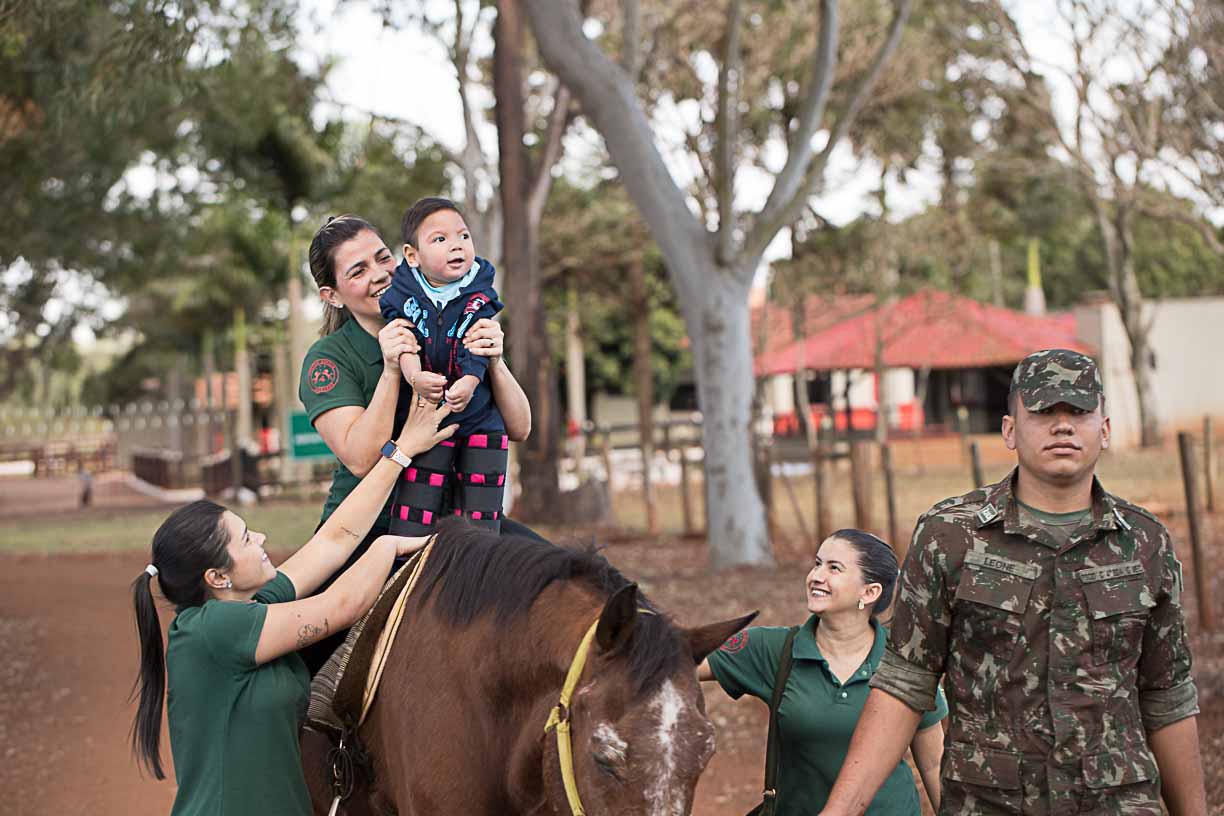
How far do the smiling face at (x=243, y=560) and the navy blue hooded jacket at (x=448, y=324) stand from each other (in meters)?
0.64

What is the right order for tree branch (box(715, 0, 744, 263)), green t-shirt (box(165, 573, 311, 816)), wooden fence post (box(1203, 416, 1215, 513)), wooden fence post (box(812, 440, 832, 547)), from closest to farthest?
1. green t-shirt (box(165, 573, 311, 816))
2. tree branch (box(715, 0, 744, 263))
3. wooden fence post (box(812, 440, 832, 547))
4. wooden fence post (box(1203, 416, 1215, 513))

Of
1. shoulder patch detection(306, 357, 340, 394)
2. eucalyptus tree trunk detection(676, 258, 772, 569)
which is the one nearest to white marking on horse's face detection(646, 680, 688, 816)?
shoulder patch detection(306, 357, 340, 394)

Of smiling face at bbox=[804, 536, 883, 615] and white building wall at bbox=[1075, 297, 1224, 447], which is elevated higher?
white building wall at bbox=[1075, 297, 1224, 447]

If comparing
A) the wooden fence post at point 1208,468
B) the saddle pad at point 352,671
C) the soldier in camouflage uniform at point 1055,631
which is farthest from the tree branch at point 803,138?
the soldier in camouflage uniform at point 1055,631

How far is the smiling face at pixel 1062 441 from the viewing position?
9.24 ft

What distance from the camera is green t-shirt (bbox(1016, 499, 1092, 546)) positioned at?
2.89 m

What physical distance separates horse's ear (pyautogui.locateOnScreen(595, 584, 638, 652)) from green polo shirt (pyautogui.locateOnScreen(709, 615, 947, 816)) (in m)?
1.13

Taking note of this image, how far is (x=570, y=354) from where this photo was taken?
38000 millimetres

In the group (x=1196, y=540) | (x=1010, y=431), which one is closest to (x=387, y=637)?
(x=1010, y=431)

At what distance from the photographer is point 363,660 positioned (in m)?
3.41

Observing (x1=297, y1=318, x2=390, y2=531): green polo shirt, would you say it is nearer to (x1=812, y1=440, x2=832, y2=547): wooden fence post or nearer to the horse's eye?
the horse's eye

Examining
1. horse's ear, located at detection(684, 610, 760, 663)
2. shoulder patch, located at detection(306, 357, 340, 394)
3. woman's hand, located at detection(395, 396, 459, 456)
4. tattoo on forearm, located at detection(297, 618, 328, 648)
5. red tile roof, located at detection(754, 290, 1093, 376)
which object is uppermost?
red tile roof, located at detection(754, 290, 1093, 376)

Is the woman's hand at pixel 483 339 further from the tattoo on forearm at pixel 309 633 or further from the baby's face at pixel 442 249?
the tattoo on forearm at pixel 309 633

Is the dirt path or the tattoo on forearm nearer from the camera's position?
the tattoo on forearm
